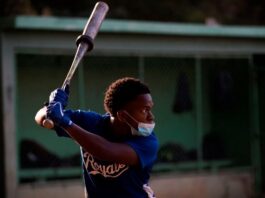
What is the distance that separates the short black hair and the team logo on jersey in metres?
0.28

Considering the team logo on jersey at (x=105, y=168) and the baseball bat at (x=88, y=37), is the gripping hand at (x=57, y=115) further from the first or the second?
the baseball bat at (x=88, y=37)

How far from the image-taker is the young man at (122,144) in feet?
13.3

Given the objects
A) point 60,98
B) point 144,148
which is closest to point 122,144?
point 144,148

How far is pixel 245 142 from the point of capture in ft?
37.9

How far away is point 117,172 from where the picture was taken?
412cm

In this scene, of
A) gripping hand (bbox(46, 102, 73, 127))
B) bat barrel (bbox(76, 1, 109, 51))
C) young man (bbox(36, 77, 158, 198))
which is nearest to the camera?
gripping hand (bbox(46, 102, 73, 127))

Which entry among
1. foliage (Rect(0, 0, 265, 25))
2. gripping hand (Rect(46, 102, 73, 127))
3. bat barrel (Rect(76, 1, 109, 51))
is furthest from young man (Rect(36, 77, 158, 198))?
foliage (Rect(0, 0, 265, 25))

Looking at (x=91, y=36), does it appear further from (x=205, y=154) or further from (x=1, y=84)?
(x=205, y=154)

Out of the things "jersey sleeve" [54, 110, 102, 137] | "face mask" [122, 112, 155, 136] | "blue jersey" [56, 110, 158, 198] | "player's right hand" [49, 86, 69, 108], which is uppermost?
"player's right hand" [49, 86, 69, 108]

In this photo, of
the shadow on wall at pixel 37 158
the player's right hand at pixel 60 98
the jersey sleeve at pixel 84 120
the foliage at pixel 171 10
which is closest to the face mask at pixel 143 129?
the jersey sleeve at pixel 84 120

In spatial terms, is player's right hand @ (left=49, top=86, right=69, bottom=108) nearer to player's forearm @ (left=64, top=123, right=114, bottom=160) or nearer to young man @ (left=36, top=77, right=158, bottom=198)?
young man @ (left=36, top=77, right=158, bottom=198)

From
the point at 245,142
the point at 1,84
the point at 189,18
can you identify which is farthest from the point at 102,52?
the point at 189,18

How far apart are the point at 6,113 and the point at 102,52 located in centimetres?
158

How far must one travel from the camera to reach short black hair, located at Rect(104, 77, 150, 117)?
13.6ft
